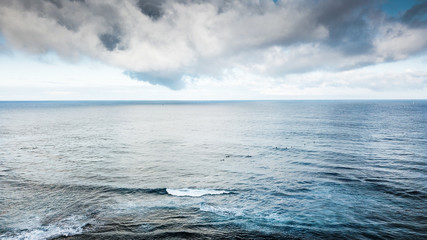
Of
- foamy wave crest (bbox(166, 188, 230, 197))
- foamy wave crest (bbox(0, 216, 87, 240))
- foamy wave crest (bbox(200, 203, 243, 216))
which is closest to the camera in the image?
foamy wave crest (bbox(0, 216, 87, 240))

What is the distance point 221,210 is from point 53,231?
1716cm

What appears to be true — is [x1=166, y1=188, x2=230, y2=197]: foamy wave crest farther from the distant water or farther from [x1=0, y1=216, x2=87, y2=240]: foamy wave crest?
[x1=0, y1=216, x2=87, y2=240]: foamy wave crest

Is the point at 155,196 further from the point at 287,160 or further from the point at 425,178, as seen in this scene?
the point at 425,178

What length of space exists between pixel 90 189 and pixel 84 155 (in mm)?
23791

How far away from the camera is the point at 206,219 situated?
26.1 meters

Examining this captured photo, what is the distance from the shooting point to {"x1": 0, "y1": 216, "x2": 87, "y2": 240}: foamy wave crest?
22.4 m

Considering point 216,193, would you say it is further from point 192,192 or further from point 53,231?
point 53,231

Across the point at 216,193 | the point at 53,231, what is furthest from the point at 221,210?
the point at 53,231

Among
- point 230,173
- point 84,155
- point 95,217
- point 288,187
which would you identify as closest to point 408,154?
point 288,187

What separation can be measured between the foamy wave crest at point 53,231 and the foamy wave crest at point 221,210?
42.3ft

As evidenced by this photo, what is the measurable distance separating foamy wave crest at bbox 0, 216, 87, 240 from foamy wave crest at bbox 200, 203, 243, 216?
12892mm

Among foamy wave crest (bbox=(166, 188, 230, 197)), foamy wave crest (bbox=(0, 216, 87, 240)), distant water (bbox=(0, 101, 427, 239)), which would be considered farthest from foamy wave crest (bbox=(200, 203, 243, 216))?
foamy wave crest (bbox=(0, 216, 87, 240))

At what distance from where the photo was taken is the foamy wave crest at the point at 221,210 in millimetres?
27422

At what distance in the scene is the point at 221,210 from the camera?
2828 centimetres
